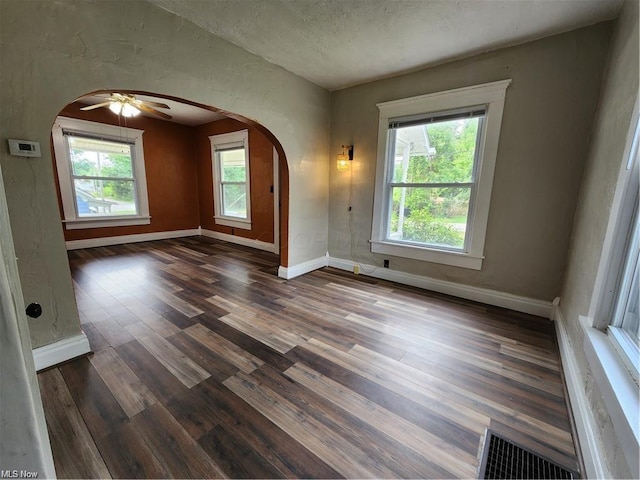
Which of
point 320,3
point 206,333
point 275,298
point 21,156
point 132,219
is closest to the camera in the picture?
point 21,156

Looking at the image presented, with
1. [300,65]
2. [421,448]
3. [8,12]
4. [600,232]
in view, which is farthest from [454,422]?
[300,65]

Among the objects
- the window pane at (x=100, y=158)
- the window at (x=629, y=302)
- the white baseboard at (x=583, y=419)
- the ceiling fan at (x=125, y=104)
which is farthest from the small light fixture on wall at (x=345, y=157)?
the window pane at (x=100, y=158)

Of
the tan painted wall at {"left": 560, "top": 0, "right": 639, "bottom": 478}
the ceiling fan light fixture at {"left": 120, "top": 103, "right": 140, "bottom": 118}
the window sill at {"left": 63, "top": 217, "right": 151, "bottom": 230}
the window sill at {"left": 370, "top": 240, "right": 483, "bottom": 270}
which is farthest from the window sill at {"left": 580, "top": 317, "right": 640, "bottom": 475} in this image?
the window sill at {"left": 63, "top": 217, "right": 151, "bottom": 230}

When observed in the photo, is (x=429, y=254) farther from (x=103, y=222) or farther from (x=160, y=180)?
(x=103, y=222)

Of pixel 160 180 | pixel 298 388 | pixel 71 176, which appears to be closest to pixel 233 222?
pixel 160 180

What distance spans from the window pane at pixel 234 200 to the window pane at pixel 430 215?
3314mm

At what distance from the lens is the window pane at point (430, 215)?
295cm

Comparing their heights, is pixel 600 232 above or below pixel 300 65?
below

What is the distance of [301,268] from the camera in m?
3.70

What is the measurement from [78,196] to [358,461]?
602 centimetres

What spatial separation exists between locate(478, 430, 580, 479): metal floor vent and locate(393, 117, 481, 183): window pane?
2406mm

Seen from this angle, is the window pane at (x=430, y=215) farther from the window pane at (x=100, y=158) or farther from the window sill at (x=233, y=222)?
the window pane at (x=100, y=158)

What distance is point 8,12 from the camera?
1405mm

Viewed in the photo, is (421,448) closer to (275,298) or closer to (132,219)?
(275,298)
